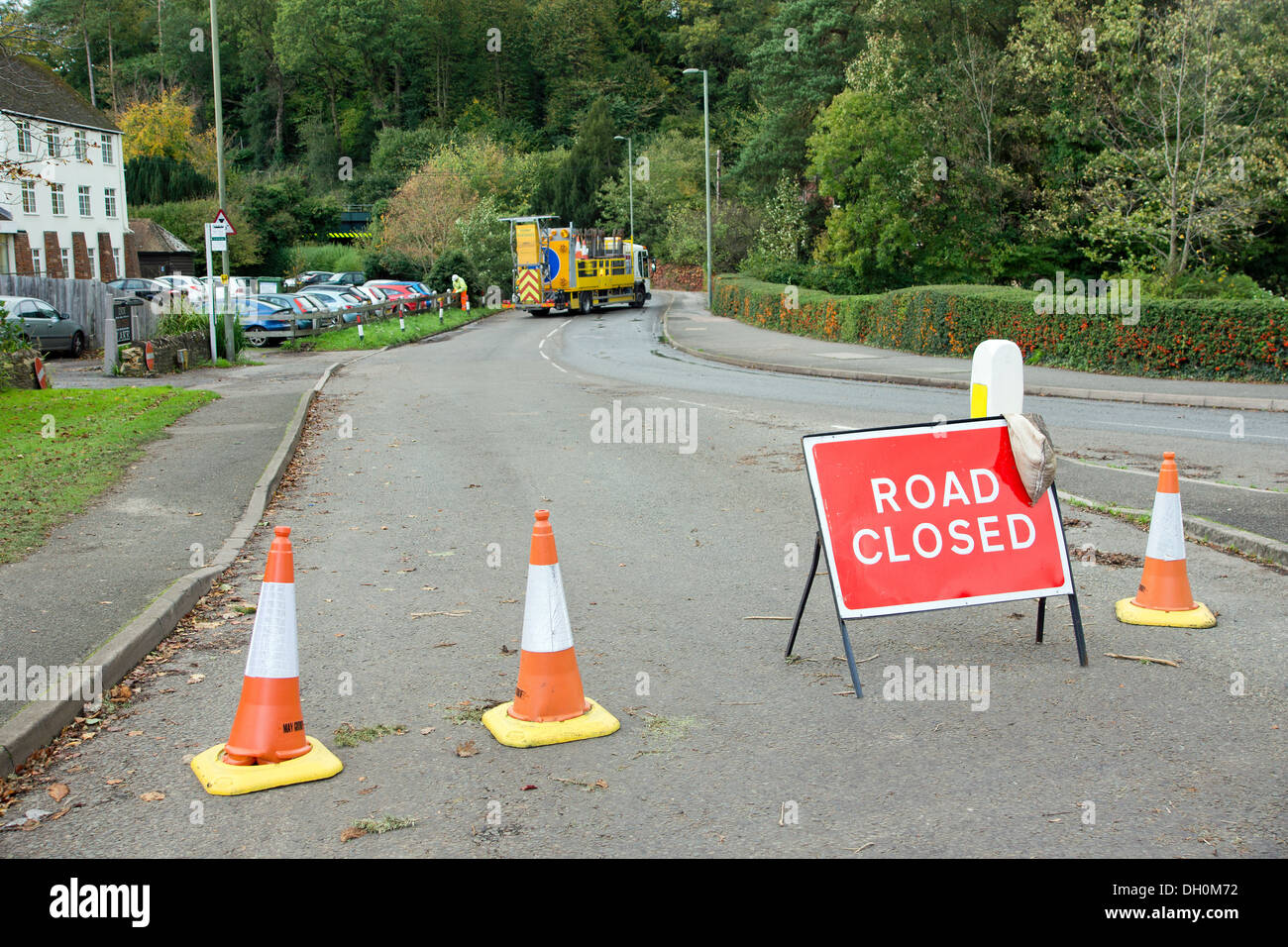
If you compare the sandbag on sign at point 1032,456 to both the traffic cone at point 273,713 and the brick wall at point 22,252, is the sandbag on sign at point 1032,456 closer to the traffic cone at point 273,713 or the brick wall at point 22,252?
the traffic cone at point 273,713

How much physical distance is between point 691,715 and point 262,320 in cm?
3207

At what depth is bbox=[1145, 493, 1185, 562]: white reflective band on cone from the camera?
696 centimetres

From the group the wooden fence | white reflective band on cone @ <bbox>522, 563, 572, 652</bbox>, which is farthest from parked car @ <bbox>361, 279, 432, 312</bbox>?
white reflective band on cone @ <bbox>522, 563, 572, 652</bbox>

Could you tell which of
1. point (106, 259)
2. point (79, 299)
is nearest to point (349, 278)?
point (106, 259)

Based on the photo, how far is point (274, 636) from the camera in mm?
5078

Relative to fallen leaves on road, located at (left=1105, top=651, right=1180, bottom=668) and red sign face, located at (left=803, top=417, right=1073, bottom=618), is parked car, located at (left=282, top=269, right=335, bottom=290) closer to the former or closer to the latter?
red sign face, located at (left=803, top=417, right=1073, bottom=618)

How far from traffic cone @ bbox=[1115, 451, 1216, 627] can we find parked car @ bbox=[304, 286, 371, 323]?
114ft

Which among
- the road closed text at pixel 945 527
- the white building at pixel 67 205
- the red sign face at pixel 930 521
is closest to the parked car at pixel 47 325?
the white building at pixel 67 205

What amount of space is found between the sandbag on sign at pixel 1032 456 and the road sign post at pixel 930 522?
0.06 m

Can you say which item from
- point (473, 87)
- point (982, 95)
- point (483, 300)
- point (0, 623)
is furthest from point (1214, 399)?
point (473, 87)

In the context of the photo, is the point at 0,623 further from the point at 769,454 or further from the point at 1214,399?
the point at 1214,399

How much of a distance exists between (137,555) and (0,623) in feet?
6.12

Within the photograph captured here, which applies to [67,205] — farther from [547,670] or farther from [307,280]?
[547,670]

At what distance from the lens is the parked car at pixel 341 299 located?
129 feet
